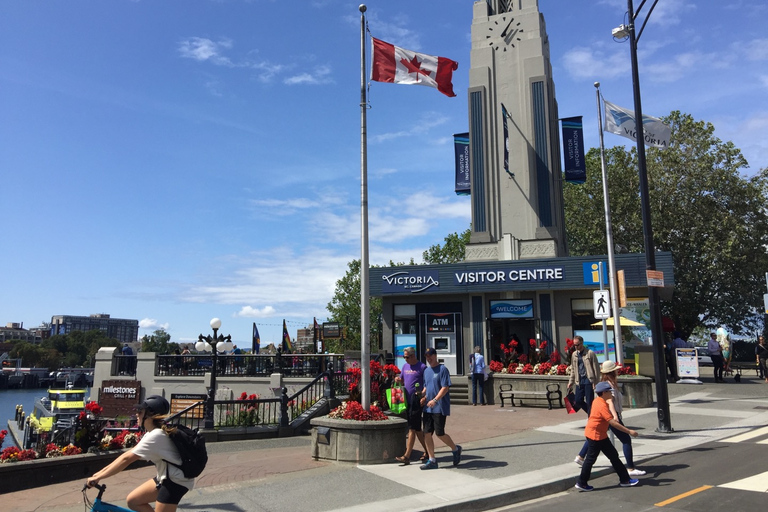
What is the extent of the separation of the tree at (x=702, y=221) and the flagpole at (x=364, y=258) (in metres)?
31.1

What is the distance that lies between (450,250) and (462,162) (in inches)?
1106

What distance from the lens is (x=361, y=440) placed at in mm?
9648

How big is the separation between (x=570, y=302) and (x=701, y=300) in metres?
18.7

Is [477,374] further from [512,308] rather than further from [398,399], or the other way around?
[512,308]

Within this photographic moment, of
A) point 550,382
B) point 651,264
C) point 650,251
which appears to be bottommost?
point 550,382

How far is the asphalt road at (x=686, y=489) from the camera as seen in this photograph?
694cm

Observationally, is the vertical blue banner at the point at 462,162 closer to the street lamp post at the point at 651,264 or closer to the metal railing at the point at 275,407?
the metal railing at the point at 275,407

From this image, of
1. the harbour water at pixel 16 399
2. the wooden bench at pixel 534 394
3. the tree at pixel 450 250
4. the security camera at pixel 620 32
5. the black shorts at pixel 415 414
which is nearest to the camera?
the black shorts at pixel 415 414

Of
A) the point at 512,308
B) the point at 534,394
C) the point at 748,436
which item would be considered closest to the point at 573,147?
the point at 512,308

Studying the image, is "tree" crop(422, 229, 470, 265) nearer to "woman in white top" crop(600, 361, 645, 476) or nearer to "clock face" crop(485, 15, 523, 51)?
"clock face" crop(485, 15, 523, 51)

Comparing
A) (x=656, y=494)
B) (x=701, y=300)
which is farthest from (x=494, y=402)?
(x=701, y=300)

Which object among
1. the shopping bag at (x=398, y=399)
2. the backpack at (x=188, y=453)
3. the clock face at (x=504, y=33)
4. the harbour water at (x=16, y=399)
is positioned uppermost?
the clock face at (x=504, y=33)

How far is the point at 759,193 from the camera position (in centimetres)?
3712

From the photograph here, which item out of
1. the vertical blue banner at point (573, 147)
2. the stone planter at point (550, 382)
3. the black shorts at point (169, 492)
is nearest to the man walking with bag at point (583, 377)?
the stone planter at point (550, 382)
